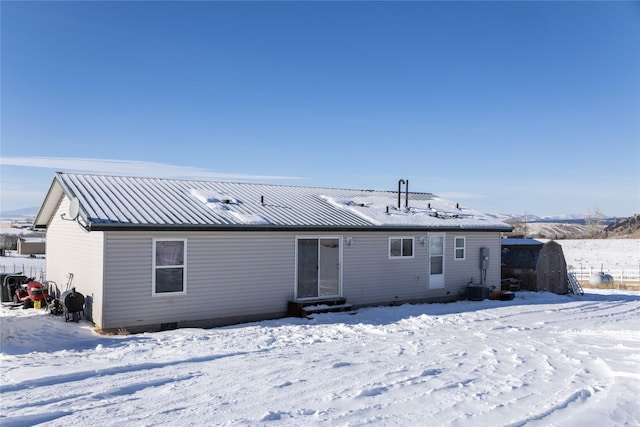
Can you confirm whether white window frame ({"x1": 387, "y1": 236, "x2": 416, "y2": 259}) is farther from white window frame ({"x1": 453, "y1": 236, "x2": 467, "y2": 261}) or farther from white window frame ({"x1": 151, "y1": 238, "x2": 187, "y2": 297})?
white window frame ({"x1": 151, "y1": 238, "x2": 187, "y2": 297})

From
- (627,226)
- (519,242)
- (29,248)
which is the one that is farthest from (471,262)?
(627,226)

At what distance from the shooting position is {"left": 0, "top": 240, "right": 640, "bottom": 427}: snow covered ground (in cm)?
Answer: 593

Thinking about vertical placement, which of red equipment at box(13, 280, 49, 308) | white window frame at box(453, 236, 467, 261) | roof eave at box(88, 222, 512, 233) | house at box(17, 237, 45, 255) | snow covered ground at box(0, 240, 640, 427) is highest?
roof eave at box(88, 222, 512, 233)

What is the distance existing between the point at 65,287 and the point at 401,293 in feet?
30.5

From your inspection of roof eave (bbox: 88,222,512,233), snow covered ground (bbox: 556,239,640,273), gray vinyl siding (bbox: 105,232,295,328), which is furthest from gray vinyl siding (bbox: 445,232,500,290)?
snow covered ground (bbox: 556,239,640,273)

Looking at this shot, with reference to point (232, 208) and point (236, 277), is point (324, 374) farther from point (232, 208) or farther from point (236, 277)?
point (232, 208)

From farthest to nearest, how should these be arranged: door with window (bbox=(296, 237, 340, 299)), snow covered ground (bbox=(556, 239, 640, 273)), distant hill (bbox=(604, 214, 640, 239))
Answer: distant hill (bbox=(604, 214, 640, 239)) < snow covered ground (bbox=(556, 239, 640, 273)) < door with window (bbox=(296, 237, 340, 299))

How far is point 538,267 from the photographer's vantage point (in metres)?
20.0

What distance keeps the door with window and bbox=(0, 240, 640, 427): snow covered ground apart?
1.29 metres

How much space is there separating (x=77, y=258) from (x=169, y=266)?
110 inches

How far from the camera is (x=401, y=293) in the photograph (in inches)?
626

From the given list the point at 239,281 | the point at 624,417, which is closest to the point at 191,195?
the point at 239,281

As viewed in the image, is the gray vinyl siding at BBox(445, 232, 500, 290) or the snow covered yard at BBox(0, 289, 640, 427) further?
the gray vinyl siding at BBox(445, 232, 500, 290)

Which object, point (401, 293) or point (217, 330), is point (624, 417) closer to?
point (217, 330)
